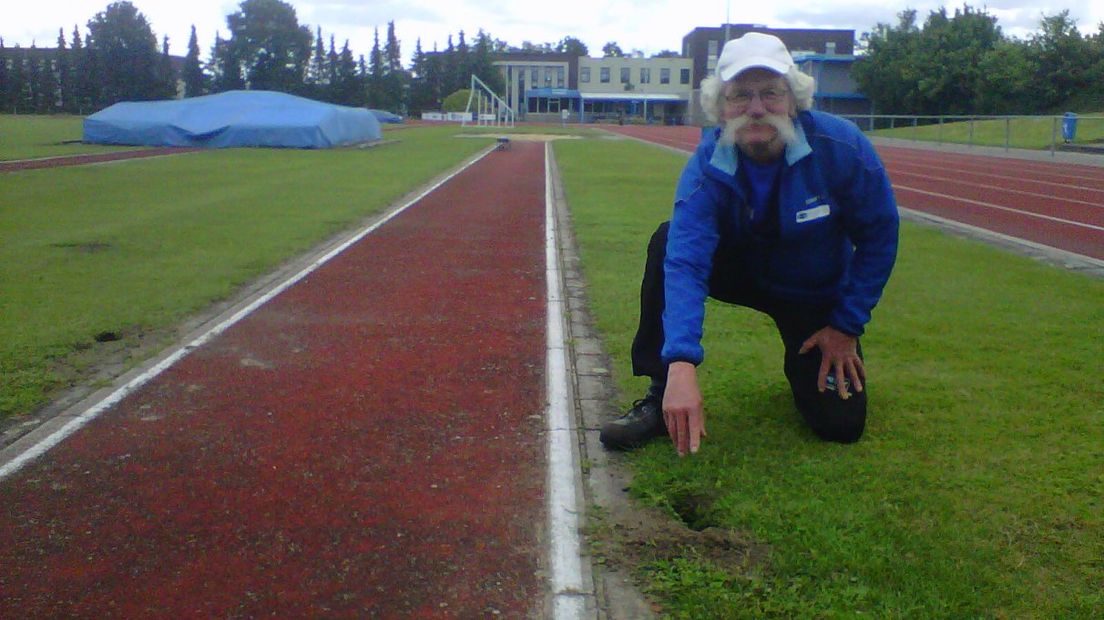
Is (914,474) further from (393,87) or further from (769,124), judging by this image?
(393,87)

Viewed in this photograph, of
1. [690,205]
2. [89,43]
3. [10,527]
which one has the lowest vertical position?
[10,527]

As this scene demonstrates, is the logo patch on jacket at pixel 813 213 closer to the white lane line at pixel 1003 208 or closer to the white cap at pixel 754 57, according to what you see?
the white cap at pixel 754 57

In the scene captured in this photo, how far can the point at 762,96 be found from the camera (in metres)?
3.89

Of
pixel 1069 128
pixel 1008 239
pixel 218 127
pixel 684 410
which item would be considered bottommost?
pixel 1008 239

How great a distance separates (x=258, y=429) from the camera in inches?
196

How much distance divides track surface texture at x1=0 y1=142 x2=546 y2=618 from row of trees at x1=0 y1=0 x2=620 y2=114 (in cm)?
7346

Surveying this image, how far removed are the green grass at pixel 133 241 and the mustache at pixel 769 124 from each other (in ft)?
12.3

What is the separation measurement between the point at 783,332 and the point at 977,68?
2497 inches

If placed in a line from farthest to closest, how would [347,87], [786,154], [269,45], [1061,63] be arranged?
[347,87] < [269,45] < [1061,63] < [786,154]

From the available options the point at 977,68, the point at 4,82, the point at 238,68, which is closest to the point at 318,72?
the point at 238,68

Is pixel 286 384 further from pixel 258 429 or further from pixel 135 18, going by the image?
pixel 135 18

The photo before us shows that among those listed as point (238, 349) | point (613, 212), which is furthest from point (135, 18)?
point (238, 349)

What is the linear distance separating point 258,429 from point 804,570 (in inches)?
108

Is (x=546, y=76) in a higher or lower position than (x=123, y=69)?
higher
